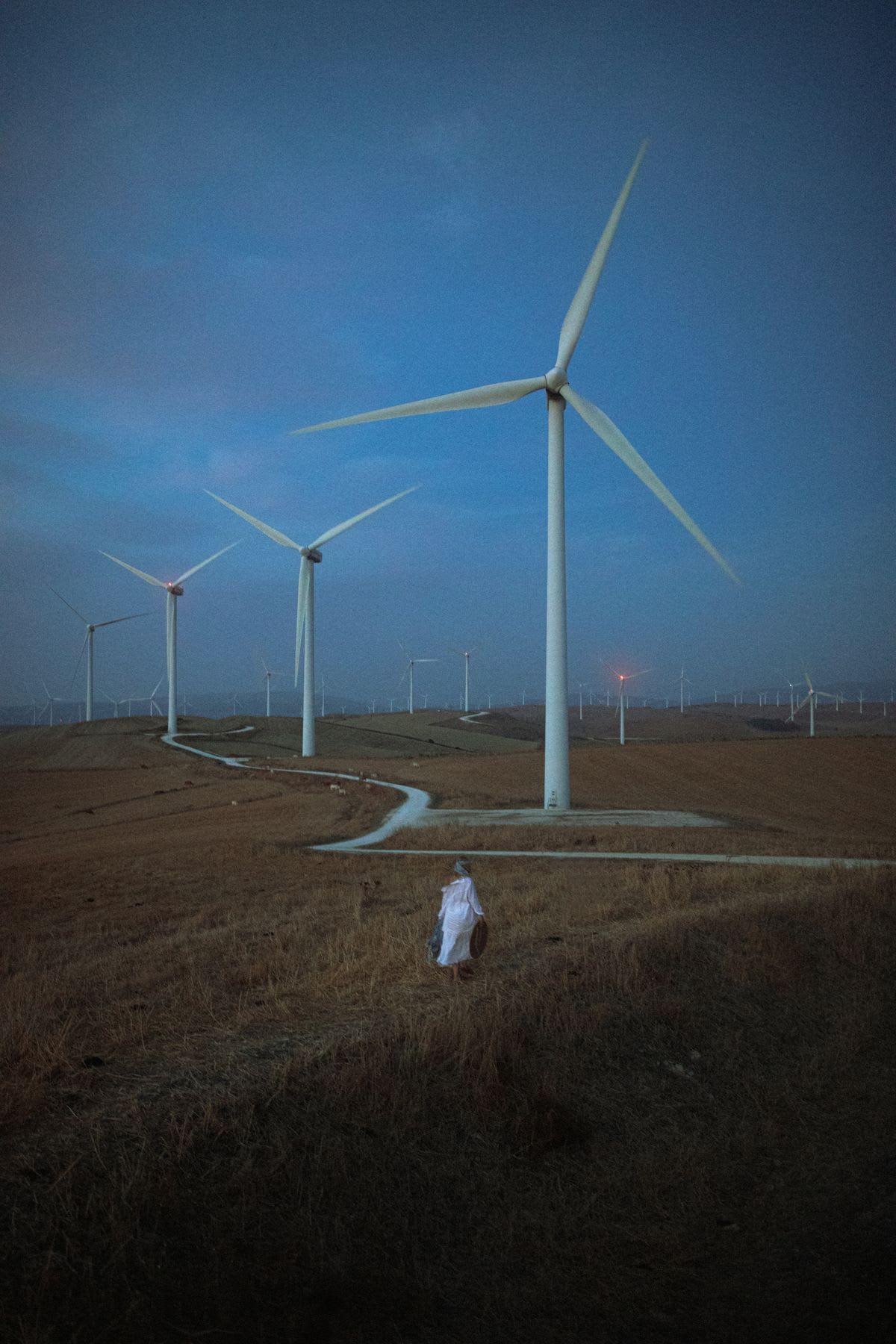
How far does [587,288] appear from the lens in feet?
130

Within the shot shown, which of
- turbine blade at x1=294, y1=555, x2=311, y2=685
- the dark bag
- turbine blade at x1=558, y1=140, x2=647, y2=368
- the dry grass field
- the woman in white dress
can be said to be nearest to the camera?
the dry grass field

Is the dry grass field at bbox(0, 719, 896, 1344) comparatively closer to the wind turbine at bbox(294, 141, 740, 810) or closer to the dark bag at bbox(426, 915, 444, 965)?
the dark bag at bbox(426, 915, 444, 965)

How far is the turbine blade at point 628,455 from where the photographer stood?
37562mm

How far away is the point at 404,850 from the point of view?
29.4m

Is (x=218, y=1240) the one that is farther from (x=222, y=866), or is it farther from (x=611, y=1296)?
(x=222, y=866)

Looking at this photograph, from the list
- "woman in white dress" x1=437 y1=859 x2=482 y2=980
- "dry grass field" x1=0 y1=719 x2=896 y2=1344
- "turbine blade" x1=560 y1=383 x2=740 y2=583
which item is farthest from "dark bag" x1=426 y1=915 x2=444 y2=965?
"turbine blade" x1=560 y1=383 x2=740 y2=583

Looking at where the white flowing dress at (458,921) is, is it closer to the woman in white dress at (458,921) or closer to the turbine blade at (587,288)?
the woman in white dress at (458,921)

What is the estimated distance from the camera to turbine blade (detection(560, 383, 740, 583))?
37562mm

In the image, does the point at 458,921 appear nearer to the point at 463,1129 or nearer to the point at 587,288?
the point at 463,1129

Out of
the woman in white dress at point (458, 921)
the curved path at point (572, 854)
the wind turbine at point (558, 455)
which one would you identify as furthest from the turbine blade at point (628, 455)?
the woman in white dress at point (458, 921)

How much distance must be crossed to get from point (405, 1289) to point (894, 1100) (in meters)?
5.75

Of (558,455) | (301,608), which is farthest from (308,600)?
(558,455)

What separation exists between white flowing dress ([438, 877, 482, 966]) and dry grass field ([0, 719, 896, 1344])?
0.43 m

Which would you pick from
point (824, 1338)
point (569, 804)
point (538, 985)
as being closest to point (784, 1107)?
point (538, 985)
